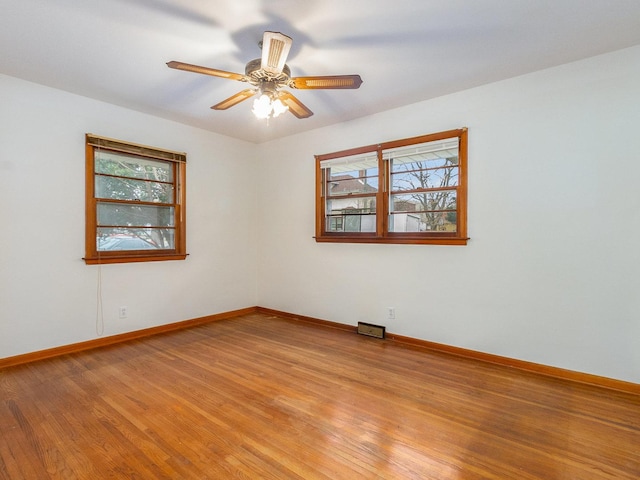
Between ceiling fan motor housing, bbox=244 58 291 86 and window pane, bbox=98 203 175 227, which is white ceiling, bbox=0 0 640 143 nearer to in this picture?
ceiling fan motor housing, bbox=244 58 291 86

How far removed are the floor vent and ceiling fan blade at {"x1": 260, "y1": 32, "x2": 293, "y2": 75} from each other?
2.83m

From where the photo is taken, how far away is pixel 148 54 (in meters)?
2.58

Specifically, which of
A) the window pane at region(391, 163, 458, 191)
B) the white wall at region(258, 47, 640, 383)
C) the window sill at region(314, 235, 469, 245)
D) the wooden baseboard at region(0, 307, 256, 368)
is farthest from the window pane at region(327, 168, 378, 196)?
the wooden baseboard at region(0, 307, 256, 368)

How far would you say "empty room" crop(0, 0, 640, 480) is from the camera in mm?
1983

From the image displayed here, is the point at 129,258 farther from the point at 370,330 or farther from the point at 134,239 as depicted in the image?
the point at 370,330

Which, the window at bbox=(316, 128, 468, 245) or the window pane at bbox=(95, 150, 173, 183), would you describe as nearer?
the window at bbox=(316, 128, 468, 245)

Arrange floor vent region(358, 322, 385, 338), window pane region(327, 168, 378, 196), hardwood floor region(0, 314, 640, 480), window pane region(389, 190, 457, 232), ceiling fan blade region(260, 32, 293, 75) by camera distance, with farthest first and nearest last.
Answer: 1. window pane region(327, 168, 378, 196)
2. floor vent region(358, 322, 385, 338)
3. window pane region(389, 190, 457, 232)
4. ceiling fan blade region(260, 32, 293, 75)
5. hardwood floor region(0, 314, 640, 480)

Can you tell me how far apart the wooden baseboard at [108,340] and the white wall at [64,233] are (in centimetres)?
5

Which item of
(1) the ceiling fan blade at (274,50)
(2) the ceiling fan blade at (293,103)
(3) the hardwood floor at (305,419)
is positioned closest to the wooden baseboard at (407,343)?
(3) the hardwood floor at (305,419)

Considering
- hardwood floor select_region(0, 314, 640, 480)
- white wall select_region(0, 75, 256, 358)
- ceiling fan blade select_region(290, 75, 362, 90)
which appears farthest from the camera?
white wall select_region(0, 75, 256, 358)

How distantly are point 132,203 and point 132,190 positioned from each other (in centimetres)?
16

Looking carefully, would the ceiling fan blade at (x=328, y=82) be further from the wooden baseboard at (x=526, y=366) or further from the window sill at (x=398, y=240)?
the wooden baseboard at (x=526, y=366)

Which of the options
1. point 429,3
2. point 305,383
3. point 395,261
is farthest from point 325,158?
point 305,383

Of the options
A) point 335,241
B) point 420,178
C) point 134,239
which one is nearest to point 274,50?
point 420,178
